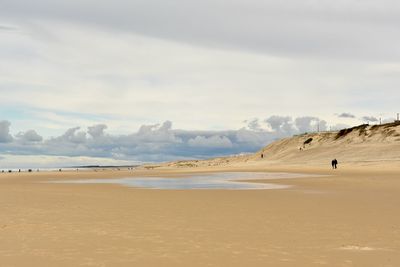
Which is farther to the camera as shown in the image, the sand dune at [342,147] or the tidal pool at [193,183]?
the sand dune at [342,147]

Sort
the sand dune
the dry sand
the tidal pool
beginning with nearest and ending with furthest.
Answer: the dry sand, the tidal pool, the sand dune

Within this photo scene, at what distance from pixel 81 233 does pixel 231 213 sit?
6.89 meters

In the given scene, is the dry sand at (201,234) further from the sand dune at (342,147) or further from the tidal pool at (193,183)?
the sand dune at (342,147)

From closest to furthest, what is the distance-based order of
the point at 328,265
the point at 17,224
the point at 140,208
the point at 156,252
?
the point at 328,265 → the point at 156,252 → the point at 17,224 → the point at 140,208

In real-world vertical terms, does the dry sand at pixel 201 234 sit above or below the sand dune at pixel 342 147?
below

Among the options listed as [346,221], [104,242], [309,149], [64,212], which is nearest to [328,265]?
[104,242]

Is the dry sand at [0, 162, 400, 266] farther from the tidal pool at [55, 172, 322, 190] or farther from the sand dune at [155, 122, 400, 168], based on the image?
the sand dune at [155, 122, 400, 168]

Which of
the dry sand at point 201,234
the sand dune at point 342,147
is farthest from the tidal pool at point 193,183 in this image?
the sand dune at point 342,147

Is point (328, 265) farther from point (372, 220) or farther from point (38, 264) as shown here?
point (372, 220)

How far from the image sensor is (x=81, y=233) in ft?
46.4

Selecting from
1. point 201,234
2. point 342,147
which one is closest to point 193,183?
point 201,234

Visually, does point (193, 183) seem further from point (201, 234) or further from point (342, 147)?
point (342, 147)

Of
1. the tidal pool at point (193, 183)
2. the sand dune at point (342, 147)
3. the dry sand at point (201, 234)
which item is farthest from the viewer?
the sand dune at point (342, 147)

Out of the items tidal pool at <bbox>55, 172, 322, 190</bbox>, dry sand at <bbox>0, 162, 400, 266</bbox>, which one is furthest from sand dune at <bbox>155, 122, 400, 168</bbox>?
dry sand at <bbox>0, 162, 400, 266</bbox>
